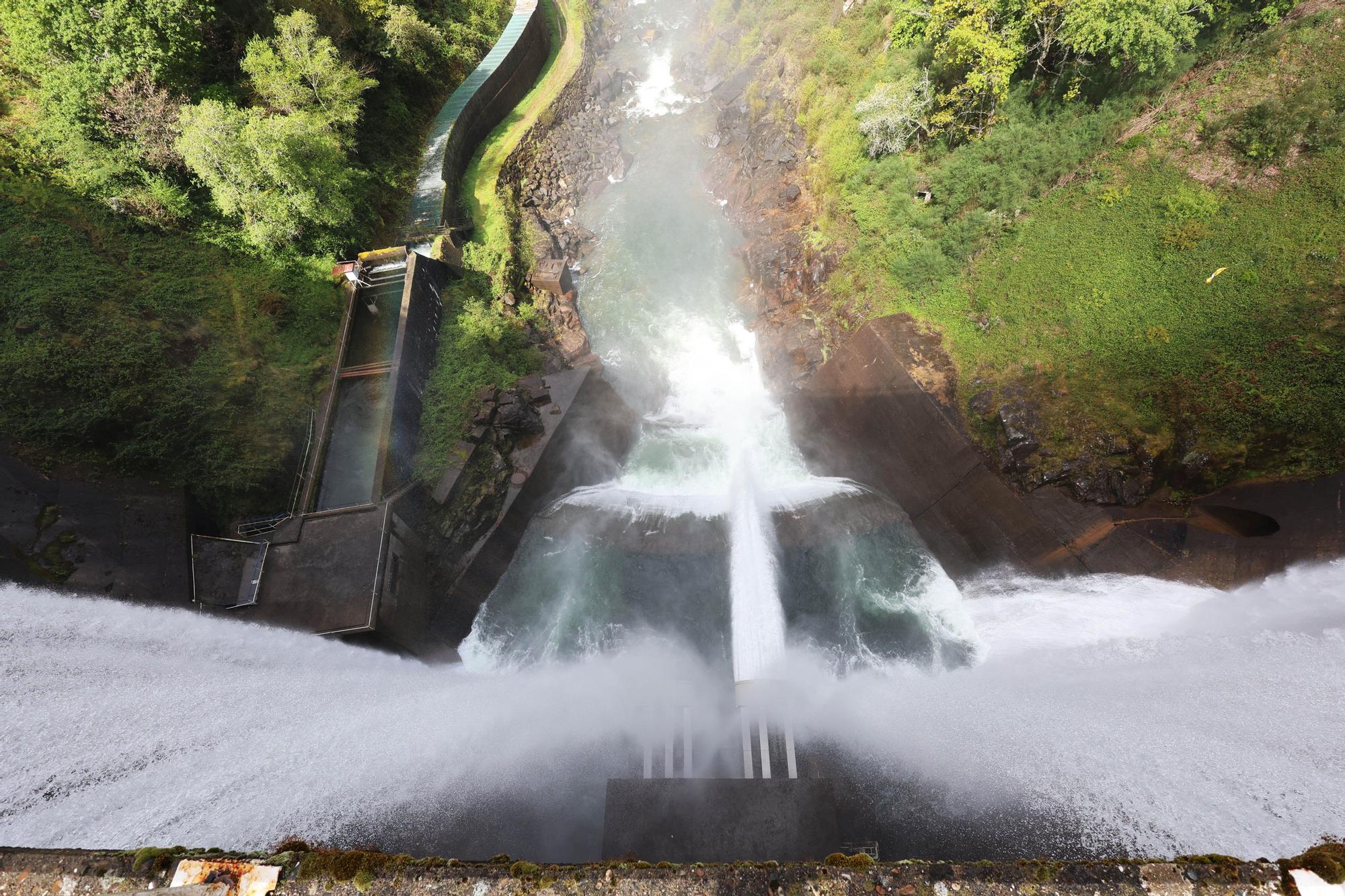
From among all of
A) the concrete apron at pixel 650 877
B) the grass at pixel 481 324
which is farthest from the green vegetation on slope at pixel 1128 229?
the grass at pixel 481 324

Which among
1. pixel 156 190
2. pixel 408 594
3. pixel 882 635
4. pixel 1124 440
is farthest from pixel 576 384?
pixel 1124 440

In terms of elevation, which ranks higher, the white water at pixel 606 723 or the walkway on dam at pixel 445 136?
the walkway on dam at pixel 445 136

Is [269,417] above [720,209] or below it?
below

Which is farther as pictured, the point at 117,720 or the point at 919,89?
the point at 919,89

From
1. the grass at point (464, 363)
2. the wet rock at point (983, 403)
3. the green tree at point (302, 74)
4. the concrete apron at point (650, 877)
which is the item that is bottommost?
the concrete apron at point (650, 877)

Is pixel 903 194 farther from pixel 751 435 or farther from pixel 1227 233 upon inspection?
pixel 751 435

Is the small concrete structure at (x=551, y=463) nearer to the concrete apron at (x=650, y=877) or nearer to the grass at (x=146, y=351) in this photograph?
the grass at (x=146, y=351)


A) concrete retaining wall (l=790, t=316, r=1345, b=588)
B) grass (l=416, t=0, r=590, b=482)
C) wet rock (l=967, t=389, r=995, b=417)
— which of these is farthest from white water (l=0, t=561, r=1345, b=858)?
grass (l=416, t=0, r=590, b=482)
